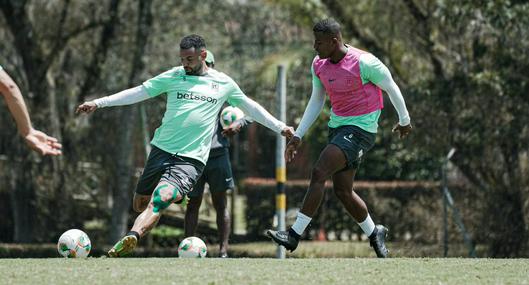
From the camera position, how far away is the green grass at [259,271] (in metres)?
6.83

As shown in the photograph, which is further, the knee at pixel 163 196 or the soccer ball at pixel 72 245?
the soccer ball at pixel 72 245

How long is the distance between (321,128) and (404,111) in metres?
6.75

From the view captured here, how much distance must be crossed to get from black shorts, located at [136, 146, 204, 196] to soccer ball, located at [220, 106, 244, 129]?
128cm

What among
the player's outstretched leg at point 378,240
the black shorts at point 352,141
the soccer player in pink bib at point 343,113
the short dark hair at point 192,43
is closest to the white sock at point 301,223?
the soccer player in pink bib at point 343,113

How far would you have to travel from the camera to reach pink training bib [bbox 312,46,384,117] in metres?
9.15

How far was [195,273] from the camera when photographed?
7168mm

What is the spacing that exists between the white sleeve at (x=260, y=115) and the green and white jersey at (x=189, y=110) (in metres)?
0.31

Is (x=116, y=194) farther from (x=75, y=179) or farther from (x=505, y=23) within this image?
(x=505, y=23)

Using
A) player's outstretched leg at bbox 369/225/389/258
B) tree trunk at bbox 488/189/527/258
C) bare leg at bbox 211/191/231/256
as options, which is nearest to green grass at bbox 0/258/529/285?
player's outstretched leg at bbox 369/225/389/258

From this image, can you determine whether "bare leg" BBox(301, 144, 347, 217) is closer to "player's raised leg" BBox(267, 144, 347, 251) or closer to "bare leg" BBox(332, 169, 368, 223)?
"player's raised leg" BBox(267, 144, 347, 251)

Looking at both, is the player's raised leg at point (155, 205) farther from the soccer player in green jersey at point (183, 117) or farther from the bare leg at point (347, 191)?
the bare leg at point (347, 191)

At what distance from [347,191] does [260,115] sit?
3.77ft

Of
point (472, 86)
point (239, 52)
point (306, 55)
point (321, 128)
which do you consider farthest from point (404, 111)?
point (239, 52)

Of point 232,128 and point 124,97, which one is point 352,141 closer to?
point 232,128
